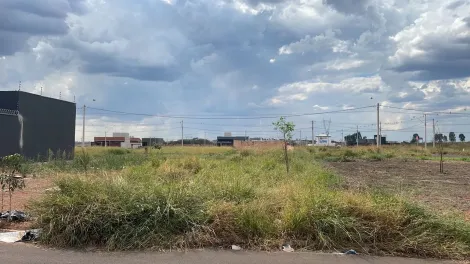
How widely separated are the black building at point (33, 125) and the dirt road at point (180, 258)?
22537mm

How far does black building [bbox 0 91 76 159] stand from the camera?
28.6m

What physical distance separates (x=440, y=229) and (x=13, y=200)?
10.4 m

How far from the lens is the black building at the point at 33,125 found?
28.6m

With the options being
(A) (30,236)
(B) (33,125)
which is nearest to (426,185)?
(A) (30,236)

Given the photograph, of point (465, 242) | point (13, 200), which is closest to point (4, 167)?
point (13, 200)

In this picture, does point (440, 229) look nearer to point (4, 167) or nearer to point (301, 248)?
point (301, 248)

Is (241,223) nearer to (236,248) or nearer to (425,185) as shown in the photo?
(236,248)

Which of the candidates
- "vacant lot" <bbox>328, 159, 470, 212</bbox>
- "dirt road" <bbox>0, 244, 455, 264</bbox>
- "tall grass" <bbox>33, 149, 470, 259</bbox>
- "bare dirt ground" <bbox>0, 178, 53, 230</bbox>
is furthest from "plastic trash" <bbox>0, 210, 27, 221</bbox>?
"vacant lot" <bbox>328, 159, 470, 212</bbox>

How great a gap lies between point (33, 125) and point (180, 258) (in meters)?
28.9

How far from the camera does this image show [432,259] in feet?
21.7

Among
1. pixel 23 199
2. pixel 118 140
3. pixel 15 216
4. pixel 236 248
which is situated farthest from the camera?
pixel 118 140

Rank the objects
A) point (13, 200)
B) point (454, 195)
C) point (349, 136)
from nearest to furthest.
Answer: point (13, 200)
point (454, 195)
point (349, 136)

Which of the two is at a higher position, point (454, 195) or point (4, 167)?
point (4, 167)

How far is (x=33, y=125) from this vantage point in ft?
103
